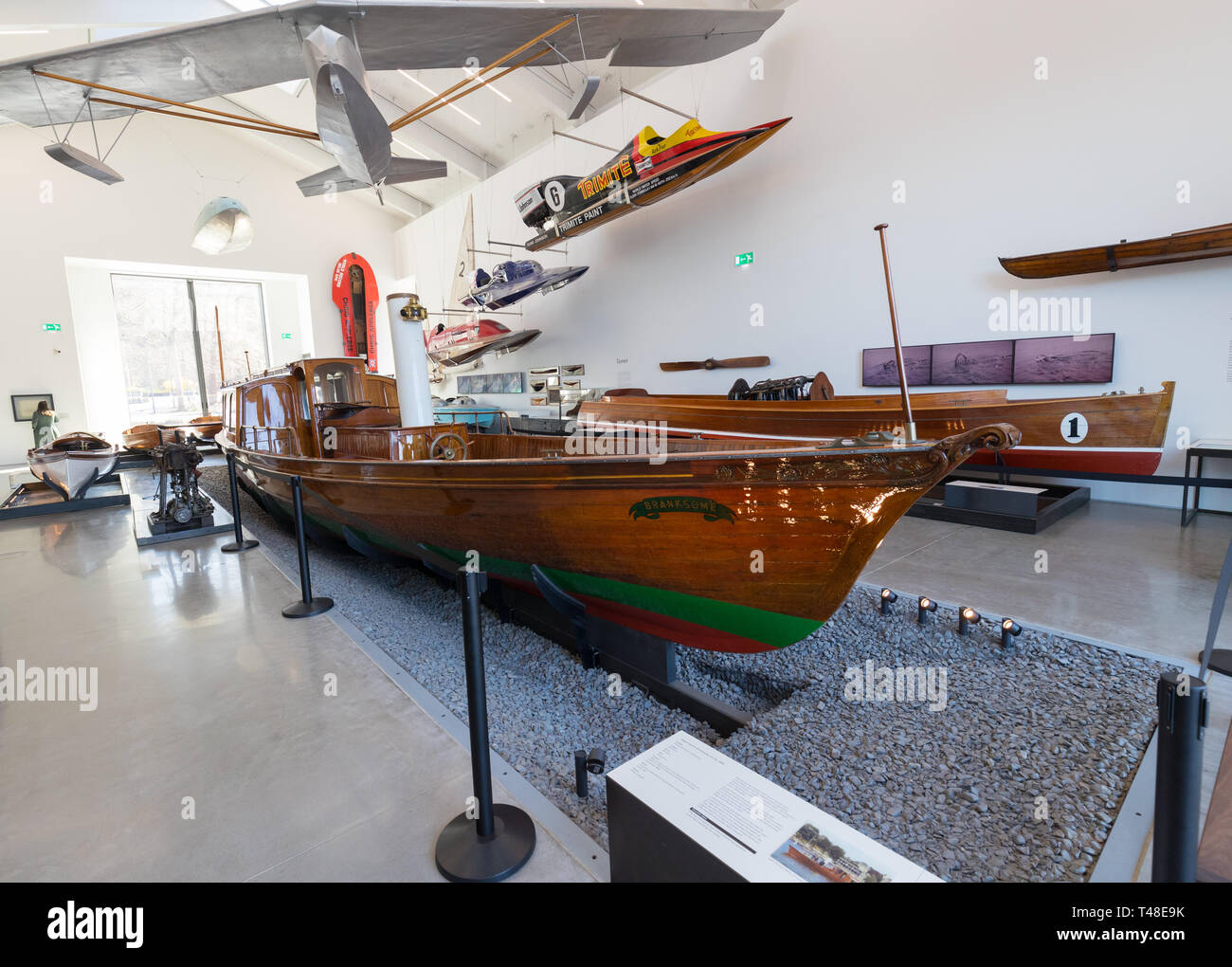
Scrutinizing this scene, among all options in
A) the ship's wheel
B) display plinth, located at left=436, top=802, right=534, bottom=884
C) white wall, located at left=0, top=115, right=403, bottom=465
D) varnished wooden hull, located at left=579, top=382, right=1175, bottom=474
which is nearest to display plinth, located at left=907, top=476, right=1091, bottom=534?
varnished wooden hull, located at left=579, top=382, right=1175, bottom=474

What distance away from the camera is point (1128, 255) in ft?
13.8

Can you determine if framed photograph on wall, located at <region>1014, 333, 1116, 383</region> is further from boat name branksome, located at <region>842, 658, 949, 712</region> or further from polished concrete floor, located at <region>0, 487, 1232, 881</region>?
boat name branksome, located at <region>842, 658, 949, 712</region>

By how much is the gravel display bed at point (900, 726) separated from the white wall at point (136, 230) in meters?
11.8

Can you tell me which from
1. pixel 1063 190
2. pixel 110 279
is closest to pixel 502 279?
pixel 1063 190

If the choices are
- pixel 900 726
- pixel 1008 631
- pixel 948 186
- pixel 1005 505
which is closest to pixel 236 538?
pixel 900 726

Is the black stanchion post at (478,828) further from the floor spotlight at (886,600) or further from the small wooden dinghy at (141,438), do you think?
the small wooden dinghy at (141,438)

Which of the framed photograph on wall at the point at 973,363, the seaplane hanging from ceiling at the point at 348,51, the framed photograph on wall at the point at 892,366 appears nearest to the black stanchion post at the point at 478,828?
the seaplane hanging from ceiling at the point at 348,51

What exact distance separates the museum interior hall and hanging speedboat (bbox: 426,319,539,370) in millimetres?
1070

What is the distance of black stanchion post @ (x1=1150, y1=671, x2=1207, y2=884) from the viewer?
33.1 inches

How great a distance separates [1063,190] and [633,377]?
17.8 feet

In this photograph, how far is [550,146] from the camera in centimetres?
972
